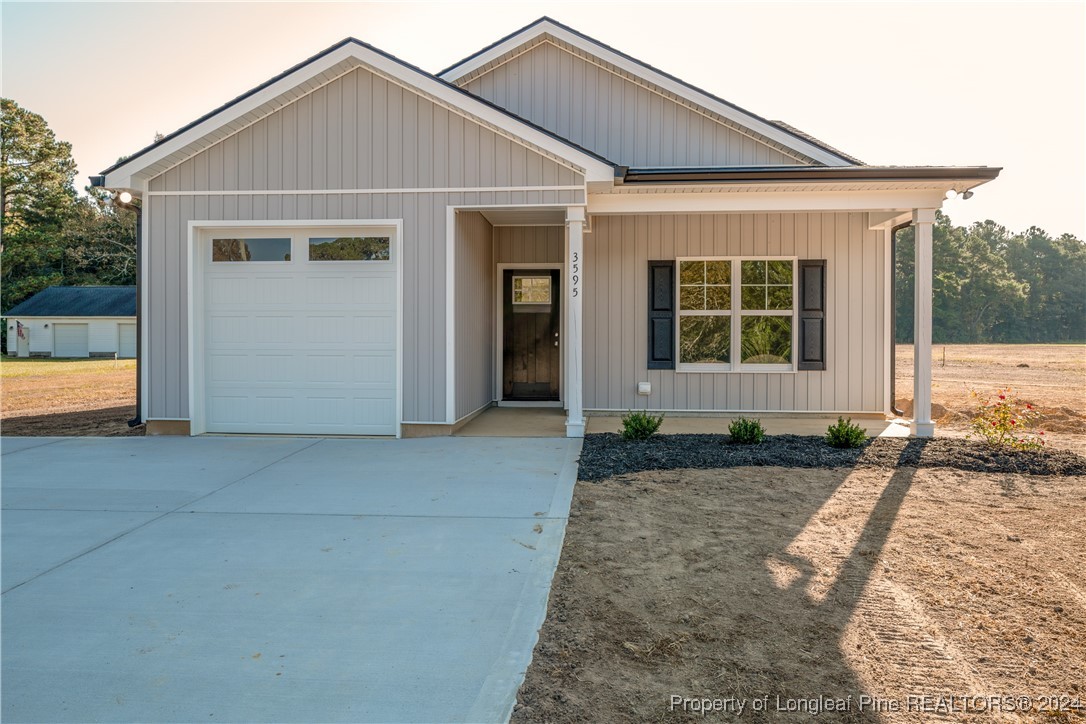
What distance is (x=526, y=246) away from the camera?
10891mm

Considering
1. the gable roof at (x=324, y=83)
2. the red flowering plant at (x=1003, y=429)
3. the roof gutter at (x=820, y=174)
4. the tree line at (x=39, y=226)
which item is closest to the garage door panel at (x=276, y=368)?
the gable roof at (x=324, y=83)

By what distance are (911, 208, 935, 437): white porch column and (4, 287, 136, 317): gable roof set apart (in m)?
33.0

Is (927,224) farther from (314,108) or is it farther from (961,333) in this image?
(961,333)

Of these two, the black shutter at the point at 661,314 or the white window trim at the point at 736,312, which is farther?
the black shutter at the point at 661,314

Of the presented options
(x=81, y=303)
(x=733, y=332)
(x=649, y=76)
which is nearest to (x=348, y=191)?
(x=649, y=76)

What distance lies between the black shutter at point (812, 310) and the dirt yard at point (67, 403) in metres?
8.96

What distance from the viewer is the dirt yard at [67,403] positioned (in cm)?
938

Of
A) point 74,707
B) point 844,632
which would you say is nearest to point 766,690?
point 844,632

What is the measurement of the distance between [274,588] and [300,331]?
5.21m

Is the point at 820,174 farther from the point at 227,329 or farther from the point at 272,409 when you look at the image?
the point at 227,329

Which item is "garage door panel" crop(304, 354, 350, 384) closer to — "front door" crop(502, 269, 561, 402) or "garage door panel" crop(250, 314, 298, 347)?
"garage door panel" crop(250, 314, 298, 347)

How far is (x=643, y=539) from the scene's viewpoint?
14.3 ft

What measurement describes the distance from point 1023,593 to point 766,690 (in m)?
1.85

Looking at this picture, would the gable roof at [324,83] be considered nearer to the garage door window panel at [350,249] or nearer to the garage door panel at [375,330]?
the garage door window panel at [350,249]
